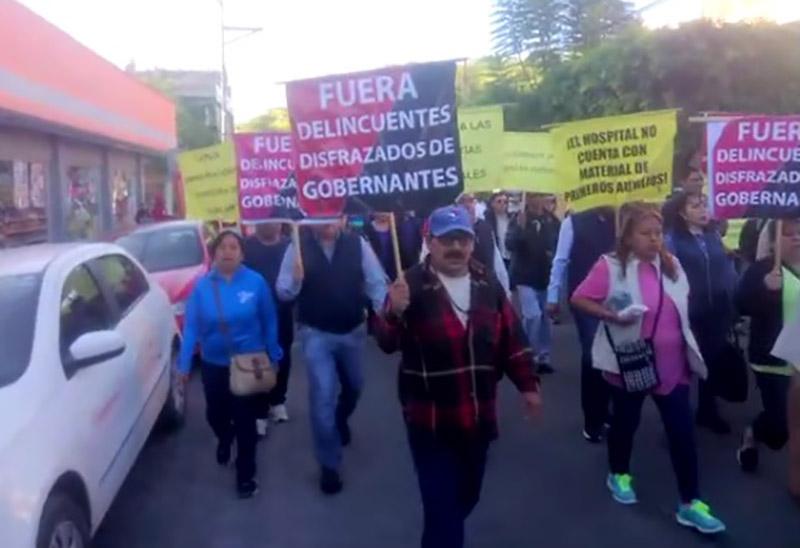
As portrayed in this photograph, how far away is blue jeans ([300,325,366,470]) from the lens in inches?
272

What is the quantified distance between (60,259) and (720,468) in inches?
159

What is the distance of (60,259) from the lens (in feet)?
21.1

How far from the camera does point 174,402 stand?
27.2ft

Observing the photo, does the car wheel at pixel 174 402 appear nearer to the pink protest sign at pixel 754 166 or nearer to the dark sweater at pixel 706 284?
the dark sweater at pixel 706 284

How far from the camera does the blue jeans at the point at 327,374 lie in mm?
6914

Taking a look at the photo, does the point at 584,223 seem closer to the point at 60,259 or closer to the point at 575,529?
the point at 575,529

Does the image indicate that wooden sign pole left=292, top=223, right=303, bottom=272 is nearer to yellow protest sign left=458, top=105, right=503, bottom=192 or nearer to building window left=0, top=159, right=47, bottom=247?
yellow protest sign left=458, top=105, right=503, bottom=192

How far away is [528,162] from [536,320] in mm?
2205

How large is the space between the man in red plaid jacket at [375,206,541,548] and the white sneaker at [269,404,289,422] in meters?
Result: 3.88

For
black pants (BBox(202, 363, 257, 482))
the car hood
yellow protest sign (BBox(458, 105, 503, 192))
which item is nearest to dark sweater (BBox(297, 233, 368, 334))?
black pants (BBox(202, 363, 257, 482))

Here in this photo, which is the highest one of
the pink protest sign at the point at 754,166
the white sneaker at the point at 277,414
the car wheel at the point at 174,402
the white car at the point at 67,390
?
the pink protest sign at the point at 754,166

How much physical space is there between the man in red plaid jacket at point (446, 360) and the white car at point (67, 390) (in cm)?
140

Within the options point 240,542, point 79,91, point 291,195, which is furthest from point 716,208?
point 79,91

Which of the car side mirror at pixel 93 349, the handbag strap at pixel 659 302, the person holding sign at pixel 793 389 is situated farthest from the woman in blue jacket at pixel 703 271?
the car side mirror at pixel 93 349
